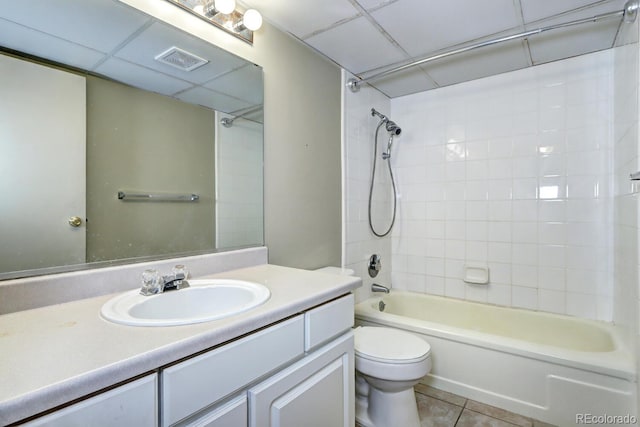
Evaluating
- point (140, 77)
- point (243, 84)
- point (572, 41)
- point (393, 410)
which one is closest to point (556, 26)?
point (572, 41)

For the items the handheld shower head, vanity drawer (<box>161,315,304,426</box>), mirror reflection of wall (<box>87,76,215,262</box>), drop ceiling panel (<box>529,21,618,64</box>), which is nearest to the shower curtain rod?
drop ceiling panel (<box>529,21,618,64</box>)

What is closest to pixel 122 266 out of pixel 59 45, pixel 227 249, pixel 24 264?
pixel 24 264

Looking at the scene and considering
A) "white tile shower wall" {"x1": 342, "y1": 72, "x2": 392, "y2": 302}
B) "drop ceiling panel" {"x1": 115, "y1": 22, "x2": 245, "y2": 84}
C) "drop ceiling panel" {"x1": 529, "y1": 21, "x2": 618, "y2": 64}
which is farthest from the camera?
"white tile shower wall" {"x1": 342, "y1": 72, "x2": 392, "y2": 302}

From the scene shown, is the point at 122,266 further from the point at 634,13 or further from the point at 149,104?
the point at 634,13

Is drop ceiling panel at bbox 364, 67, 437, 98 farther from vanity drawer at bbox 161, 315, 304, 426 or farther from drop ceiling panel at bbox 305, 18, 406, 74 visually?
vanity drawer at bbox 161, 315, 304, 426

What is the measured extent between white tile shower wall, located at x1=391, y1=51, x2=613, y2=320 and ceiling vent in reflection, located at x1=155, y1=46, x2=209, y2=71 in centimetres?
185

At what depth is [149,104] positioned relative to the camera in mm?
1214

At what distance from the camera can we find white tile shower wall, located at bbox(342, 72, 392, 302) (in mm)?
2222

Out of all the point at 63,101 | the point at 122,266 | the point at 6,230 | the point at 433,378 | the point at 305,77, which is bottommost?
the point at 433,378

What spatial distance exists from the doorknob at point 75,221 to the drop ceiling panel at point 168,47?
0.60 m

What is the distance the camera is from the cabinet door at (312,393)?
33.3 inches

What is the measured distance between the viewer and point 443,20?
162cm

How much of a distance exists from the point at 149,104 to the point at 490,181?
7.38 feet

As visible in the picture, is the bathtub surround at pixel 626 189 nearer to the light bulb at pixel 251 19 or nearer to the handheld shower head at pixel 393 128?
the handheld shower head at pixel 393 128
